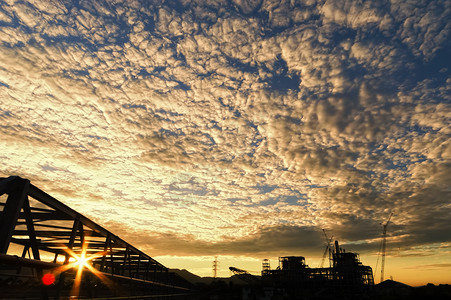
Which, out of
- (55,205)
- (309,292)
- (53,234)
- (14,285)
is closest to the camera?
(55,205)

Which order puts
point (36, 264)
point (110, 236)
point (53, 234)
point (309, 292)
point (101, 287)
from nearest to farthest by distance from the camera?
point (36, 264) < point (53, 234) < point (110, 236) < point (101, 287) < point (309, 292)

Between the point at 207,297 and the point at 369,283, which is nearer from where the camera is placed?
the point at 207,297

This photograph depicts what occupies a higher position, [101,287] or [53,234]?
[53,234]

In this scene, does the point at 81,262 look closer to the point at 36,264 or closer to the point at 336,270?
the point at 36,264

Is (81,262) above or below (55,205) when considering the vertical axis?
below

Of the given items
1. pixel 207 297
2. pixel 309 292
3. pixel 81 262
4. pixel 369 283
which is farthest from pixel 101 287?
pixel 369 283

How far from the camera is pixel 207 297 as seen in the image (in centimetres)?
11894

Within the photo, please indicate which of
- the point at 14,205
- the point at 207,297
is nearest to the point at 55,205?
the point at 14,205

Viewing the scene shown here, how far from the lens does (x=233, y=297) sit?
4761 inches

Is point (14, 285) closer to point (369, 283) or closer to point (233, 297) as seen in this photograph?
point (233, 297)

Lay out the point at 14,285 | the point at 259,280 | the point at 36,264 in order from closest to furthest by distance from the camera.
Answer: the point at 36,264 → the point at 14,285 → the point at 259,280

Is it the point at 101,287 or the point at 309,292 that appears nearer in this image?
the point at 101,287

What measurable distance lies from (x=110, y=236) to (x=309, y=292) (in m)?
141

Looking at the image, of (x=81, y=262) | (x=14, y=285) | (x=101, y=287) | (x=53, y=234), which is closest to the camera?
(x=81, y=262)
